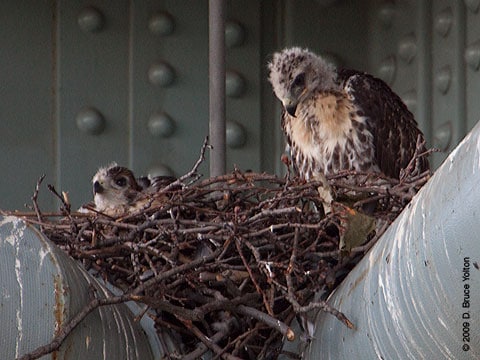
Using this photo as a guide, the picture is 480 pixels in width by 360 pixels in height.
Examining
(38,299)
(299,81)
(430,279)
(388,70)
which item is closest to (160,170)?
(299,81)

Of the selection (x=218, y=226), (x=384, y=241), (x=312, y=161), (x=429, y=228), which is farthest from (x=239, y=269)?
(x=312, y=161)

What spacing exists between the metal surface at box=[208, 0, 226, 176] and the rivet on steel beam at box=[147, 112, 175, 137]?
683 mm

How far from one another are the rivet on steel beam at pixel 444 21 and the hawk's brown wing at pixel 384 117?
0.26 metres

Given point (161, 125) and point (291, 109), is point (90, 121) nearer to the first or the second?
point (161, 125)

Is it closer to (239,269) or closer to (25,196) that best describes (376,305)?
(239,269)

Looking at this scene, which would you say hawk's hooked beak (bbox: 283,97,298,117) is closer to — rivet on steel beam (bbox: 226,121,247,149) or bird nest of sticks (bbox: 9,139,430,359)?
rivet on steel beam (bbox: 226,121,247,149)

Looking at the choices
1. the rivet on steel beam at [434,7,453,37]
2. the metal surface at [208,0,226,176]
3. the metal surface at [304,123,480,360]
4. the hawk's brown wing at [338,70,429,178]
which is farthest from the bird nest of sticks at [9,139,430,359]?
the rivet on steel beam at [434,7,453,37]

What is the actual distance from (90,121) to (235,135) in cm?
51

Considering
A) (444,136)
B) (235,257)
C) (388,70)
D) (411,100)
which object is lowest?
(235,257)

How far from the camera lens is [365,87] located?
4.87 meters

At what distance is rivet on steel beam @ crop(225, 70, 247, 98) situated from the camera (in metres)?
5.15

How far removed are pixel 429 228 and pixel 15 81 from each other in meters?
2.75

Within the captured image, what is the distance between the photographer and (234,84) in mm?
5164

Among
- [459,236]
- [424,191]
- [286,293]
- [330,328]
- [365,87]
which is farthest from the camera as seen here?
[365,87]
